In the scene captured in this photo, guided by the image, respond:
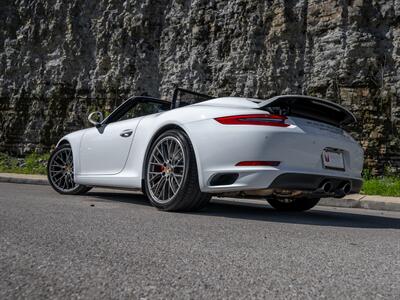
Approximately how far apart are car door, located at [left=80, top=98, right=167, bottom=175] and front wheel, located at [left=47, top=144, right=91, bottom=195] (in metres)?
0.47

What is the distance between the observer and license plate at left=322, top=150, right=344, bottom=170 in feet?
13.7

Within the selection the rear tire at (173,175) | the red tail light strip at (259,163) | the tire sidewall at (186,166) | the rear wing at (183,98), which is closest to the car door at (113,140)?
the rear wing at (183,98)

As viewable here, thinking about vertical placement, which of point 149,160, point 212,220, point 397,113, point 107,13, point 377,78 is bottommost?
point 212,220

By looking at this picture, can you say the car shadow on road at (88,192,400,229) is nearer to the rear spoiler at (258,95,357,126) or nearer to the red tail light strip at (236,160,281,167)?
the red tail light strip at (236,160,281,167)

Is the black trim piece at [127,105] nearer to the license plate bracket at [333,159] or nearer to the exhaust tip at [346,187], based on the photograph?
the license plate bracket at [333,159]

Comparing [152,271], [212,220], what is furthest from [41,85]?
[152,271]

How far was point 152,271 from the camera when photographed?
199 centimetres

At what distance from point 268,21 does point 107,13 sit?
20.3ft

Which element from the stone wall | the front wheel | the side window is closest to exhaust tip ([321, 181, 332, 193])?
the side window

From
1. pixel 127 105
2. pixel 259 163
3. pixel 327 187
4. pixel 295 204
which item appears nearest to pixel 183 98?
pixel 127 105

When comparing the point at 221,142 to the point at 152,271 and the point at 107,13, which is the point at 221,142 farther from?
the point at 107,13

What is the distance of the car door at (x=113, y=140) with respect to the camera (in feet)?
17.0

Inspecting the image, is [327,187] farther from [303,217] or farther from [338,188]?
[303,217]

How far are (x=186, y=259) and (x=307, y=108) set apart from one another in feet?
8.16
